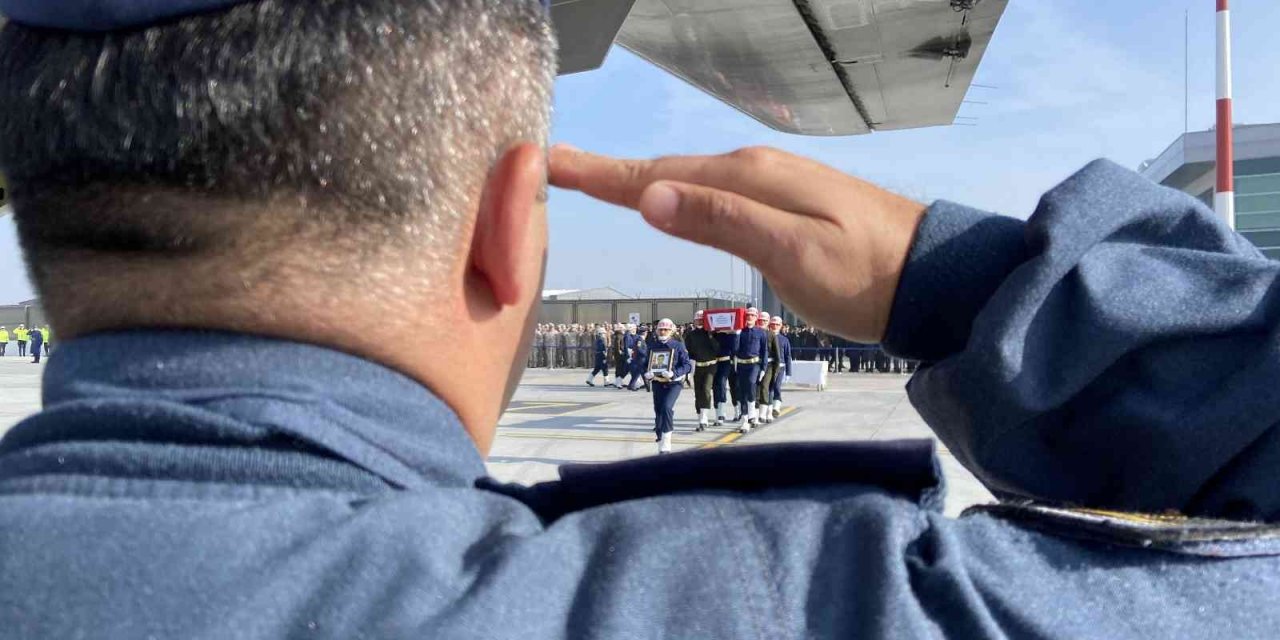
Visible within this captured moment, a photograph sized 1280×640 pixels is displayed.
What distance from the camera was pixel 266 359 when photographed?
75 centimetres

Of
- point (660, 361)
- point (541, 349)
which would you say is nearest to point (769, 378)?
point (660, 361)

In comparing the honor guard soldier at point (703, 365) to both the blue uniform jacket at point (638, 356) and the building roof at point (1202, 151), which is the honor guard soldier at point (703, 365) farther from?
the building roof at point (1202, 151)

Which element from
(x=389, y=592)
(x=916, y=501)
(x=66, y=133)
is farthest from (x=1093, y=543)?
(x=66, y=133)

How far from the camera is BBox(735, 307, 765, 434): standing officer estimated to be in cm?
1350

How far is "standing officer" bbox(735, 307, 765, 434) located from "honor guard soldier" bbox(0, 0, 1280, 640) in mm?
12354

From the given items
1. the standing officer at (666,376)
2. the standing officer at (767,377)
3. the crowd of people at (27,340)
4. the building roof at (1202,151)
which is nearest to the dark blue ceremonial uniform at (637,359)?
the standing officer at (767,377)

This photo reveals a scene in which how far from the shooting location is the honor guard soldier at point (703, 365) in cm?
1334

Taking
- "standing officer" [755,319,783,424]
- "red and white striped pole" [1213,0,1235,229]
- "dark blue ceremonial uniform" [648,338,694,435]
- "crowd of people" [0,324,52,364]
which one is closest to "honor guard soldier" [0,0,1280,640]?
"red and white striped pole" [1213,0,1235,229]

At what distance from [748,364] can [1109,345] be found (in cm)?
1282

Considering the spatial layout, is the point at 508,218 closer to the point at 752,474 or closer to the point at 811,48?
the point at 752,474

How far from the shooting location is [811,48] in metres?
3.86

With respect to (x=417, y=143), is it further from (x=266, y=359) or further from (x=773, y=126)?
(x=773, y=126)

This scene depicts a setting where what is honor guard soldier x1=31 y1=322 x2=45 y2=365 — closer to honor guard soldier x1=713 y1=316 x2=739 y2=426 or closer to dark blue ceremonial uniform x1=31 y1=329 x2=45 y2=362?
dark blue ceremonial uniform x1=31 y1=329 x2=45 y2=362

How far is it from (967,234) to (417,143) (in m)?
0.56
